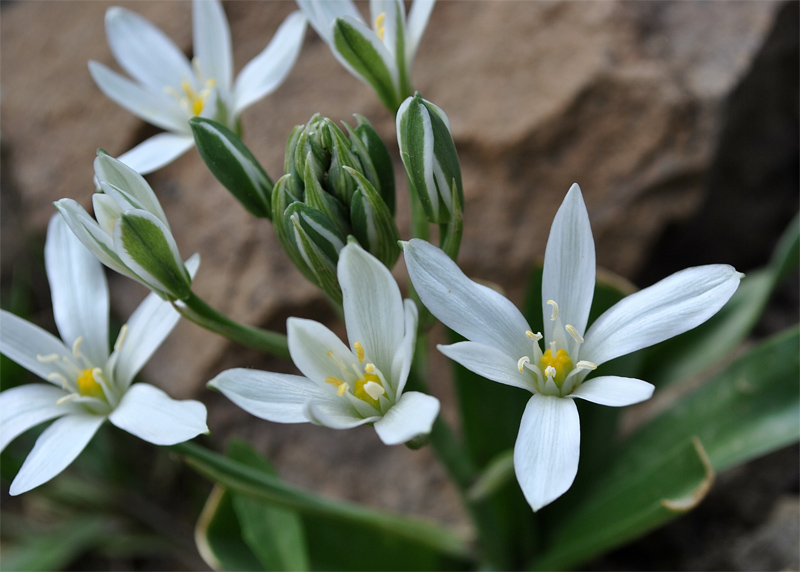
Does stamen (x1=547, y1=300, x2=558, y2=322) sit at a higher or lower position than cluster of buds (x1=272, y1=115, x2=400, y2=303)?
lower

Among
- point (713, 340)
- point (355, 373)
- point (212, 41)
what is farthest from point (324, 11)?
point (713, 340)

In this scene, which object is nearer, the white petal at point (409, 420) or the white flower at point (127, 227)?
the white petal at point (409, 420)

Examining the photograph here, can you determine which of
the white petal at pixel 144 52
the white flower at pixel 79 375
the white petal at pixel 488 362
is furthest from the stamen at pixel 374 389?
the white petal at pixel 144 52

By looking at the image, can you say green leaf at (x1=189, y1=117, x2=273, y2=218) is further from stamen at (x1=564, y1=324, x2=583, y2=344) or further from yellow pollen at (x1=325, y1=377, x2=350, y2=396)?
stamen at (x1=564, y1=324, x2=583, y2=344)

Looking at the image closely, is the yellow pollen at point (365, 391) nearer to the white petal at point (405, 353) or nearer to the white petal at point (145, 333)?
the white petal at point (405, 353)

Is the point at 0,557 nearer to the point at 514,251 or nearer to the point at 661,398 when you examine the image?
the point at 514,251

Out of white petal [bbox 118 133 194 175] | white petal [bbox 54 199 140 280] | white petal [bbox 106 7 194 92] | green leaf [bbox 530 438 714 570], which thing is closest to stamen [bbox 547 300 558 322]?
green leaf [bbox 530 438 714 570]
